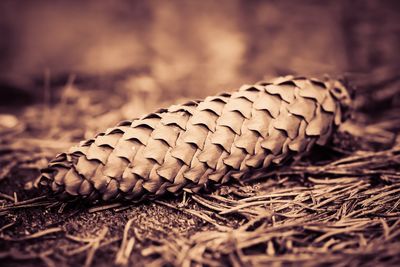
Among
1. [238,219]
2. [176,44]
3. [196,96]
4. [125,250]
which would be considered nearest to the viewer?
[125,250]

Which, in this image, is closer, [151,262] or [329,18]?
[151,262]

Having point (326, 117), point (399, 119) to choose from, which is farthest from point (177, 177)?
point (399, 119)

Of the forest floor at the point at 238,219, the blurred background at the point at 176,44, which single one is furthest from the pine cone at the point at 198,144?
the blurred background at the point at 176,44

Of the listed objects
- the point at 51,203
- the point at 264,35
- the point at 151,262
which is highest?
the point at 264,35

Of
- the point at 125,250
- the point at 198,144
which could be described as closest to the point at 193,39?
the point at 198,144

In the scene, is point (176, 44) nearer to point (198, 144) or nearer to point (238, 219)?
point (198, 144)

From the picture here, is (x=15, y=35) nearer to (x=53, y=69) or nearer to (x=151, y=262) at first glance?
(x=53, y=69)
